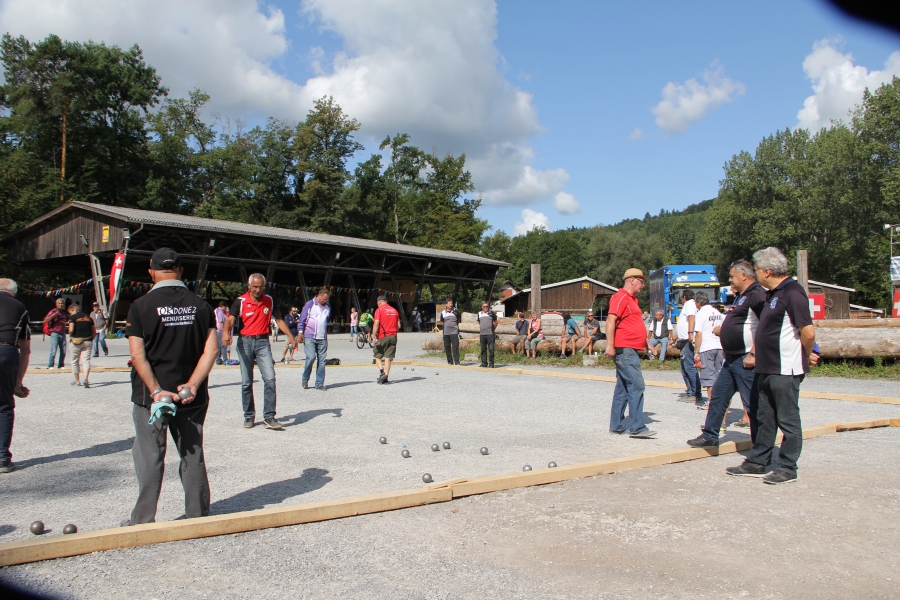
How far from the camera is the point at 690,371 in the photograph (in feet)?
34.3

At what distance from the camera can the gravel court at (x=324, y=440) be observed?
5.12 metres

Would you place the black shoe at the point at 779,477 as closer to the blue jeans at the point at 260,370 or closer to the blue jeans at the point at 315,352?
the blue jeans at the point at 260,370

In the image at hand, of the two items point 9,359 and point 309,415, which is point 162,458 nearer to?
point 9,359

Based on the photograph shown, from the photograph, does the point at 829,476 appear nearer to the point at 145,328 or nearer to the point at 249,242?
the point at 145,328

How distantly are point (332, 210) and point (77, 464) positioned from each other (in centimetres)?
5367

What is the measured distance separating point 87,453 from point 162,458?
134 inches

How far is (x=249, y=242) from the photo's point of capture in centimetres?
3231

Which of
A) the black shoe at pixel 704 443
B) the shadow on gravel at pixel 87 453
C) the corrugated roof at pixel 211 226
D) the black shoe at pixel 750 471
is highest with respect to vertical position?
the corrugated roof at pixel 211 226

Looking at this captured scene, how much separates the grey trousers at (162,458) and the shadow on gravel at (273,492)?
21.0 inches

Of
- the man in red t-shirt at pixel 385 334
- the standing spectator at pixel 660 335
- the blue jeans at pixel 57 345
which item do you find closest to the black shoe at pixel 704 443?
the man in red t-shirt at pixel 385 334

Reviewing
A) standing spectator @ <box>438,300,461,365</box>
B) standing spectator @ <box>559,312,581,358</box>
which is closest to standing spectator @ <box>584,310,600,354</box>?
standing spectator @ <box>559,312,581,358</box>

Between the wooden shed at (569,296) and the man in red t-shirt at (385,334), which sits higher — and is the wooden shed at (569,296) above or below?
above

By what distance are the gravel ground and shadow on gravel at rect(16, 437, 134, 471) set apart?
35 mm

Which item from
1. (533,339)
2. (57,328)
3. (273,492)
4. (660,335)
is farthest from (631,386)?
(57,328)
